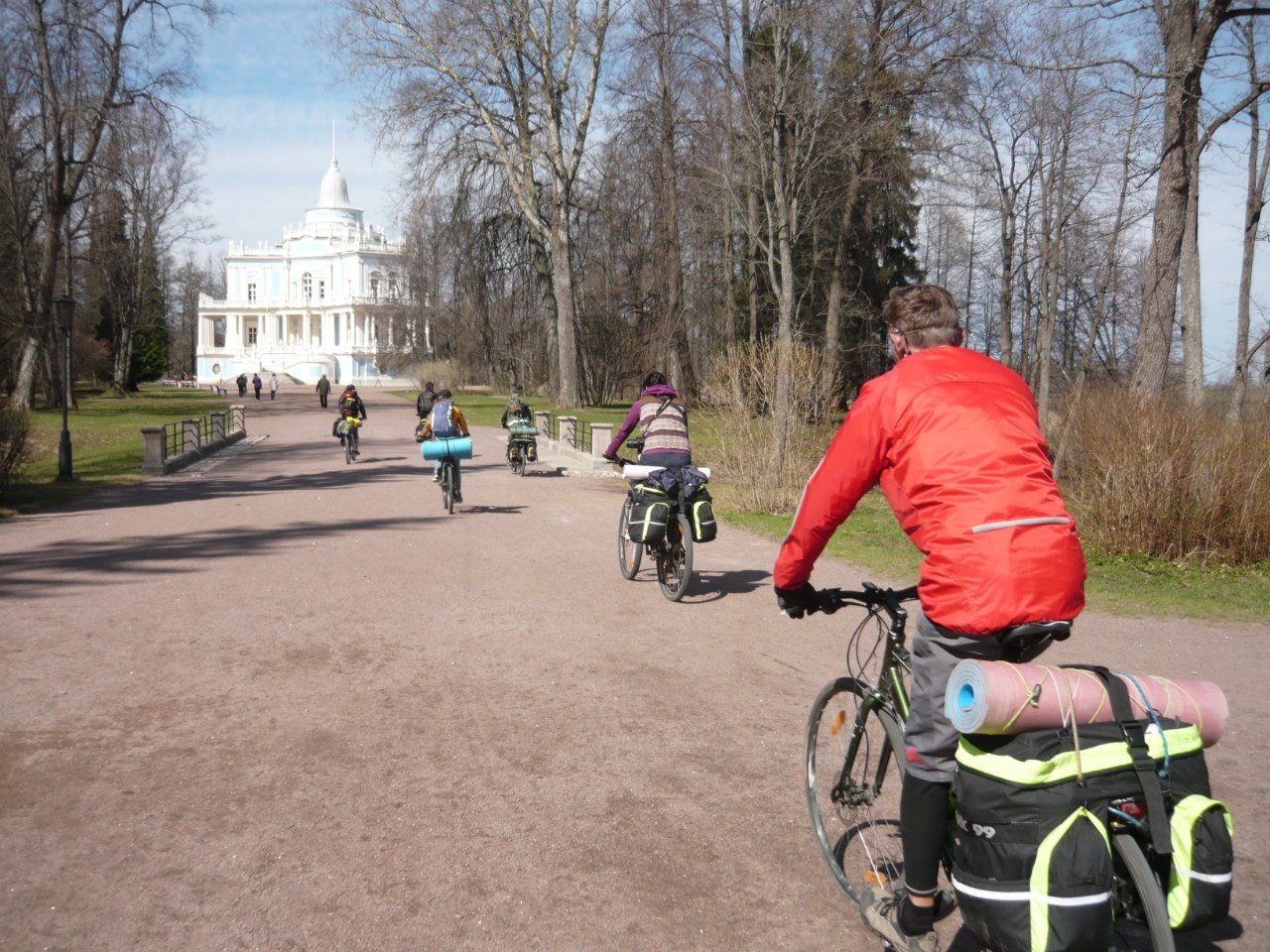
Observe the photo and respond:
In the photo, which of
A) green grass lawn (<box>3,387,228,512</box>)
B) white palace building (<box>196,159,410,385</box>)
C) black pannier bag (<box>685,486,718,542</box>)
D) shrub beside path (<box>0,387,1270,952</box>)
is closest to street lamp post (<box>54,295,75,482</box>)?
green grass lawn (<box>3,387,228,512</box>)

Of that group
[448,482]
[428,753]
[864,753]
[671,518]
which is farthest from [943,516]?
[448,482]

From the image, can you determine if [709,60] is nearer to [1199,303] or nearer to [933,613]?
[1199,303]

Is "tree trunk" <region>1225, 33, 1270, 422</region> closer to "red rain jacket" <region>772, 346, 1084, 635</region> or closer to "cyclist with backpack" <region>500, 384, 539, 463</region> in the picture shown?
"cyclist with backpack" <region>500, 384, 539, 463</region>

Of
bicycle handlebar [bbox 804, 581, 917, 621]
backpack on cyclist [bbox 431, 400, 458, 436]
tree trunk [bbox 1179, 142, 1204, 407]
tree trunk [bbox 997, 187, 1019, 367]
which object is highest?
tree trunk [bbox 997, 187, 1019, 367]

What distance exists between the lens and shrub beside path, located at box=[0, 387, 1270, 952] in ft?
12.6

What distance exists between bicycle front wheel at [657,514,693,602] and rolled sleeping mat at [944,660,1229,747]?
6.63m

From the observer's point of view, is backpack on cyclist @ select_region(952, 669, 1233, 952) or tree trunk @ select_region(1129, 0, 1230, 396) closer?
backpack on cyclist @ select_region(952, 669, 1233, 952)

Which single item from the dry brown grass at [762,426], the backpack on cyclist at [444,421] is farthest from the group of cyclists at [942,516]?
the dry brown grass at [762,426]

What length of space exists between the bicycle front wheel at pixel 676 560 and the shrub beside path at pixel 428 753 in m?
0.23

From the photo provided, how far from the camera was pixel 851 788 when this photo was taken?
3.91 m

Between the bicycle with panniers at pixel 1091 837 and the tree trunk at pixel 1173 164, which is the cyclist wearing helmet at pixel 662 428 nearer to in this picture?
the bicycle with panniers at pixel 1091 837

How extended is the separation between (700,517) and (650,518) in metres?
0.43

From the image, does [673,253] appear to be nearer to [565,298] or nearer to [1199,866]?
[565,298]

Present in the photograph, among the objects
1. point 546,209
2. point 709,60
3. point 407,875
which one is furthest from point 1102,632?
point 546,209
